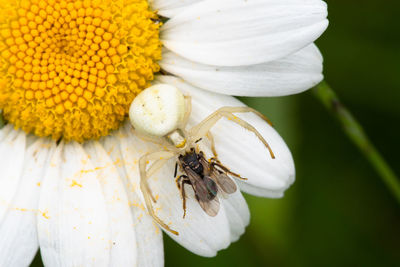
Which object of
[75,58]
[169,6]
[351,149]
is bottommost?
[351,149]

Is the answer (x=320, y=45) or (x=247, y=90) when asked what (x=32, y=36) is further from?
(x=320, y=45)

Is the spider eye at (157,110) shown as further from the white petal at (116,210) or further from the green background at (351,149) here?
the green background at (351,149)

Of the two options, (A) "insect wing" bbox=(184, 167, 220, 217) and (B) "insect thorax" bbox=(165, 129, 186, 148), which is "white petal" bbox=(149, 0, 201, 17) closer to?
(B) "insect thorax" bbox=(165, 129, 186, 148)

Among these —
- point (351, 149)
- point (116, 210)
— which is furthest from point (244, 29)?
point (351, 149)

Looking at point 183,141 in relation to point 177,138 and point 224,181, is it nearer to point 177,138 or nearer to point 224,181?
point 177,138

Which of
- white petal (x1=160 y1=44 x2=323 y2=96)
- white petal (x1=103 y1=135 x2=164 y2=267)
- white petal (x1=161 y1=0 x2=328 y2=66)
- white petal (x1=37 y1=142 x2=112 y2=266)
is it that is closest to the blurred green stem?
white petal (x1=160 y1=44 x2=323 y2=96)

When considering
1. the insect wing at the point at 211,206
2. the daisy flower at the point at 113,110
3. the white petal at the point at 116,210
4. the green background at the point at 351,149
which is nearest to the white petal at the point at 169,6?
the daisy flower at the point at 113,110
